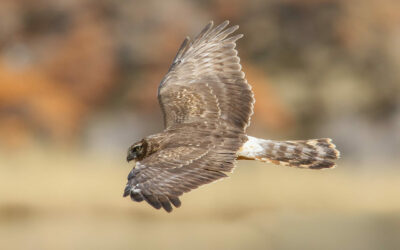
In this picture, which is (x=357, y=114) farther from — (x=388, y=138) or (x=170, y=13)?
(x=170, y=13)

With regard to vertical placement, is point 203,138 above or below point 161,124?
below

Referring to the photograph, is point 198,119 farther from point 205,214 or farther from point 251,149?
point 205,214

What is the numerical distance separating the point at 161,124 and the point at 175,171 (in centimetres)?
1005

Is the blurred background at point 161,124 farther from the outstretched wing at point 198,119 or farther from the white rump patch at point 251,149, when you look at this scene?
the white rump patch at point 251,149

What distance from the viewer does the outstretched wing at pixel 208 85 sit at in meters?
6.63

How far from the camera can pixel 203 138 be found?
626cm

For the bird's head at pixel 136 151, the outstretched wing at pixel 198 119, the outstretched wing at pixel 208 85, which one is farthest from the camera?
the outstretched wing at pixel 208 85

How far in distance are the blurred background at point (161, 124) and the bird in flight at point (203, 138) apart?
520cm

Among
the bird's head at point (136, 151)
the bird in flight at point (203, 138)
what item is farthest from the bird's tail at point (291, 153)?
the bird's head at point (136, 151)

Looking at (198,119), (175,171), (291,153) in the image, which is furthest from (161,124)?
(175,171)

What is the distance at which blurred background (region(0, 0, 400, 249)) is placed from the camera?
1230 centimetres

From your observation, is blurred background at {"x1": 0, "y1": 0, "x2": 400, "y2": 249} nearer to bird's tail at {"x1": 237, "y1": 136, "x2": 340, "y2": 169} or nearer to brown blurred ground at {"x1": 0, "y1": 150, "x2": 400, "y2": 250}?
brown blurred ground at {"x1": 0, "y1": 150, "x2": 400, "y2": 250}

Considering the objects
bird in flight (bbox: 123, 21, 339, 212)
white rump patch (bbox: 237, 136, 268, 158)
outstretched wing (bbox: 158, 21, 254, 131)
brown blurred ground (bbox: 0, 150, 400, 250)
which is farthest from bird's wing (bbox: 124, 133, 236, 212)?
brown blurred ground (bbox: 0, 150, 400, 250)

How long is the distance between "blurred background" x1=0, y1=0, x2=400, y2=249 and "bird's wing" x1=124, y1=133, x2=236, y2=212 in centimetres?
584
